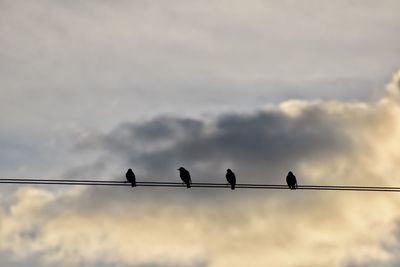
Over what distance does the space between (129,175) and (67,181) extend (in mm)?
18071

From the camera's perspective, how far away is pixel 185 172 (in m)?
55.6

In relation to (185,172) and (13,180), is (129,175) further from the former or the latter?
(13,180)

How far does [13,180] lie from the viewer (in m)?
35.3

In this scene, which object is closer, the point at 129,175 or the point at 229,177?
the point at 129,175

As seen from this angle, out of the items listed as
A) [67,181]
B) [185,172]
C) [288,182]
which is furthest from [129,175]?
[67,181]

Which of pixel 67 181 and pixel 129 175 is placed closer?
pixel 67 181

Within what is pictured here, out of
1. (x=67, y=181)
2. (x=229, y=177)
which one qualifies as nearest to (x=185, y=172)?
(x=229, y=177)

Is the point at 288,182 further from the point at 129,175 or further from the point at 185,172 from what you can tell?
the point at 129,175

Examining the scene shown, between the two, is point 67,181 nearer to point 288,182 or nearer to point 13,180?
point 13,180

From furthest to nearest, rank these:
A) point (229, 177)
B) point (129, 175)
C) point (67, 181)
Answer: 1. point (229, 177)
2. point (129, 175)
3. point (67, 181)

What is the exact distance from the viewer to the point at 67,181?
3512cm

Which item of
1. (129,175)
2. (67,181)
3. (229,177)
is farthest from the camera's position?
(229,177)

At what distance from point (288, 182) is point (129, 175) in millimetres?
9797

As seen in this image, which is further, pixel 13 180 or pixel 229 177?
pixel 229 177
